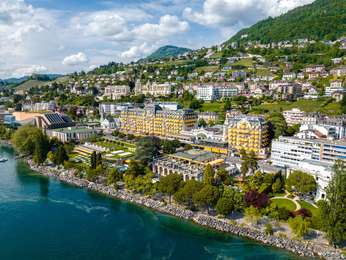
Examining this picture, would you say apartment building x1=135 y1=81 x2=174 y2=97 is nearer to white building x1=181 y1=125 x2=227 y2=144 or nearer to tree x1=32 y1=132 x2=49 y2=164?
white building x1=181 y1=125 x2=227 y2=144

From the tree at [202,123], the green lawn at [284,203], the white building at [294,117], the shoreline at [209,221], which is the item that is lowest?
the shoreline at [209,221]

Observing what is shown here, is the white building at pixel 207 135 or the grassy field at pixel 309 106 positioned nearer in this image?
the white building at pixel 207 135

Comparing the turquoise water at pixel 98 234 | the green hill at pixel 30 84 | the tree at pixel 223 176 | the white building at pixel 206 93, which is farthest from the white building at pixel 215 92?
the green hill at pixel 30 84

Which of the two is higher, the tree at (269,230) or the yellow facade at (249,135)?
the yellow facade at (249,135)

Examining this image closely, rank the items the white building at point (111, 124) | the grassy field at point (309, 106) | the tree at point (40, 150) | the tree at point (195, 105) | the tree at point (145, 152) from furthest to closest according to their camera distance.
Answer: the tree at point (195, 105), the white building at point (111, 124), the grassy field at point (309, 106), the tree at point (40, 150), the tree at point (145, 152)

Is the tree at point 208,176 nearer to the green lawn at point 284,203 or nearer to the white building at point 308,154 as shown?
the green lawn at point 284,203

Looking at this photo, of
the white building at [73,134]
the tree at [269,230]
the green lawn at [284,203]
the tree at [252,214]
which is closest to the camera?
the tree at [269,230]

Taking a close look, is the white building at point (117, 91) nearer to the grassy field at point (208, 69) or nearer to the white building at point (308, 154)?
the grassy field at point (208, 69)
